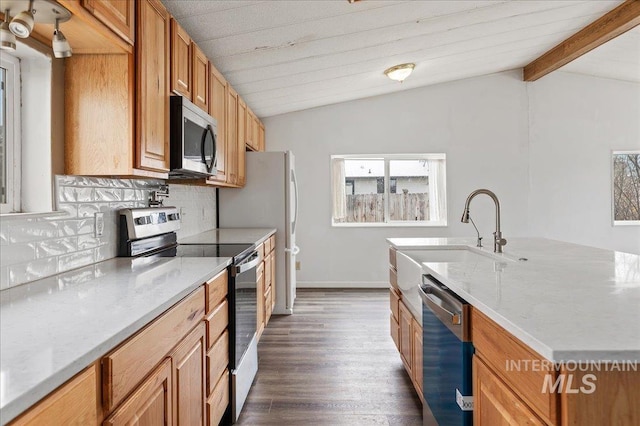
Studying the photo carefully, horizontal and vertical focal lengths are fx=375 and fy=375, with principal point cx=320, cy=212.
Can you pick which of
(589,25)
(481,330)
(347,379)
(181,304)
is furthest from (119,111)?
(589,25)

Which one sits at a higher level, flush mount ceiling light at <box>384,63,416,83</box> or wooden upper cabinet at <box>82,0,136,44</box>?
flush mount ceiling light at <box>384,63,416,83</box>

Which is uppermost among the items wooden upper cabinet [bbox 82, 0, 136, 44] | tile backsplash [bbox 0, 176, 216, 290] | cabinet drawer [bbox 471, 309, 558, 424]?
wooden upper cabinet [bbox 82, 0, 136, 44]

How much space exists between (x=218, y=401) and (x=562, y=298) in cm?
149

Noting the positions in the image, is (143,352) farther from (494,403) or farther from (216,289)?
(494,403)

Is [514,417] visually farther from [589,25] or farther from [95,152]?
[589,25]

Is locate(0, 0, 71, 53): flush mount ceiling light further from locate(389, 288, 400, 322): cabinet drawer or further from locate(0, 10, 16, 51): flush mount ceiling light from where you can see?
locate(389, 288, 400, 322): cabinet drawer

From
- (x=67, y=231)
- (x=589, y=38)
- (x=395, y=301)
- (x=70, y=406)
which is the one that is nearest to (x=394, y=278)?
(x=395, y=301)

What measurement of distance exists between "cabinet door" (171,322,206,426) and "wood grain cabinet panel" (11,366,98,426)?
1.45 feet

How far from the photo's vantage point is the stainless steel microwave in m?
1.93

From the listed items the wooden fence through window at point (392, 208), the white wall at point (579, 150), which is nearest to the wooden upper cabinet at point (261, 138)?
the wooden fence through window at point (392, 208)

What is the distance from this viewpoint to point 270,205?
385 cm

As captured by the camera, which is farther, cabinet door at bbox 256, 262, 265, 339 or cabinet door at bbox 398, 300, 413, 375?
cabinet door at bbox 256, 262, 265, 339

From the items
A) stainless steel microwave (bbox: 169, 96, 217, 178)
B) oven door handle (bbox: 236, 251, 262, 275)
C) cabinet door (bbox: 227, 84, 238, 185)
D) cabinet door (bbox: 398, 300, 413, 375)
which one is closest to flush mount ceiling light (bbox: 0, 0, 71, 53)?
stainless steel microwave (bbox: 169, 96, 217, 178)

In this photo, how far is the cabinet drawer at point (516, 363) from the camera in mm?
794
